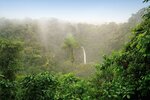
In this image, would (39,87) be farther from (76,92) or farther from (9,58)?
(9,58)

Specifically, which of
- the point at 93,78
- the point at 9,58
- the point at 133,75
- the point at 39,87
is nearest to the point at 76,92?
the point at 133,75

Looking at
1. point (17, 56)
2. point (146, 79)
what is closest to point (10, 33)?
point (17, 56)

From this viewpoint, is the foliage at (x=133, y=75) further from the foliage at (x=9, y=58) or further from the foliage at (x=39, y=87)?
the foliage at (x=9, y=58)

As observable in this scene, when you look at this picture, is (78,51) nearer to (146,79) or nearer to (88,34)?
(88,34)

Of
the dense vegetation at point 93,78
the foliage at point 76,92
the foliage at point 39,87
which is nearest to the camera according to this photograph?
the dense vegetation at point 93,78

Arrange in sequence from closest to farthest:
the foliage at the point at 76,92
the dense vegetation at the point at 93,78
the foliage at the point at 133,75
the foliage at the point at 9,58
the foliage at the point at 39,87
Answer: the foliage at the point at 133,75
the dense vegetation at the point at 93,78
the foliage at the point at 76,92
the foliage at the point at 39,87
the foliage at the point at 9,58

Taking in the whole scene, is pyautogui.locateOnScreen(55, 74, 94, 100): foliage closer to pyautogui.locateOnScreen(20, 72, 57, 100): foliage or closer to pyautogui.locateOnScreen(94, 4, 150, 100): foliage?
pyautogui.locateOnScreen(20, 72, 57, 100): foliage

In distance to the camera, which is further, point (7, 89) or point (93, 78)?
point (93, 78)

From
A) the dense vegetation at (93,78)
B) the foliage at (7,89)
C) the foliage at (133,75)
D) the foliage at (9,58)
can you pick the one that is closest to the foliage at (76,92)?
the dense vegetation at (93,78)

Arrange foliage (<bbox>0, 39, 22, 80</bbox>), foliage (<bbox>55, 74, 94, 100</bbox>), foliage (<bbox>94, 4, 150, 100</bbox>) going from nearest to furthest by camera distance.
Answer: foliage (<bbox>94, 4, 150, 100</bbox>)
foliage (<bbox>55, 74, 94, 100</bbox>)
foliage (<bbox>0, 39, 22, 80</bbox>)

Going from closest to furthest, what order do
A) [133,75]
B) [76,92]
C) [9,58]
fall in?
[133,75] < [76,92] < [9,58]

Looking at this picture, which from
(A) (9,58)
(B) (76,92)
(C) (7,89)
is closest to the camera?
(B) (76,92)

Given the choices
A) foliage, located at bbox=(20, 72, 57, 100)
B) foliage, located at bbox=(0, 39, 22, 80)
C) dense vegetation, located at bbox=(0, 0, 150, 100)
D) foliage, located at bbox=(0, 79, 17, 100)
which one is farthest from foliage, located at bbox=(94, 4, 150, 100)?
foliage, located at bbox=(0, 39, 22, 80)

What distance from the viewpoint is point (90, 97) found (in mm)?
9586
